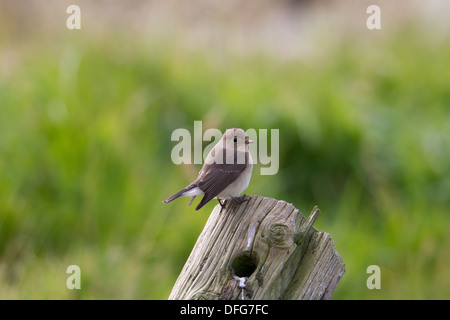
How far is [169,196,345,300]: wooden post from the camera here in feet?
6.69

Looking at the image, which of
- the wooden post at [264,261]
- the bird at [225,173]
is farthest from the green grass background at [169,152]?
the wooden post at [264,261]

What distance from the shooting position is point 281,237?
2088mm

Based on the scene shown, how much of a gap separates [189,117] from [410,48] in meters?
3.19

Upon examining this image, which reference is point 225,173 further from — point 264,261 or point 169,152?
point 169,152

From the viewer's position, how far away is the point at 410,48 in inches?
294

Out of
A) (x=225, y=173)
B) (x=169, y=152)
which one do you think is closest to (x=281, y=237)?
(x=225, y=173)

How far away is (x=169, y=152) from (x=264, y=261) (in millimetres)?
3750

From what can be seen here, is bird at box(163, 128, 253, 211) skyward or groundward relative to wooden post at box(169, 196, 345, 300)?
skyward

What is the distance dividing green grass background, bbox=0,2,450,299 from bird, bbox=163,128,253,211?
1204mm

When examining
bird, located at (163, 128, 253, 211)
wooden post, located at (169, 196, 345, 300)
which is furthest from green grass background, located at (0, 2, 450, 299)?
wooden post, located at (169, 196, 345, 300)

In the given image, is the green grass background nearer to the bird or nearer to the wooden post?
the bird

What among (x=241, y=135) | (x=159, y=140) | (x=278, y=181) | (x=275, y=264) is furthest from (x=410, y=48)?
(x=275, y=264)

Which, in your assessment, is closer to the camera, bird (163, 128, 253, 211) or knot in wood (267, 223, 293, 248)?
knot in wood (267, 223, 293, 248)

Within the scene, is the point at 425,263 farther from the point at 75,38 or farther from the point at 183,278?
the point at 75,38
